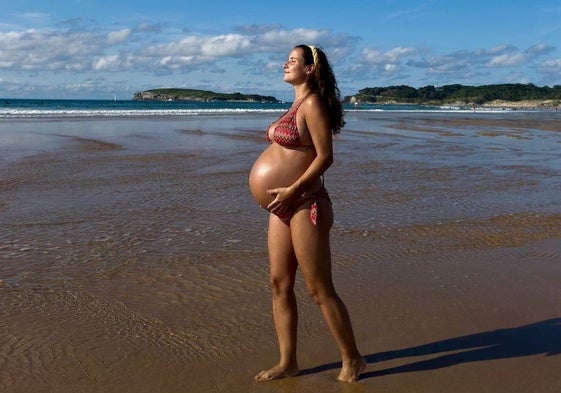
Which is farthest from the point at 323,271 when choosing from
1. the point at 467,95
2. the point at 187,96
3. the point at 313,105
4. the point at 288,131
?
the point at 467,95

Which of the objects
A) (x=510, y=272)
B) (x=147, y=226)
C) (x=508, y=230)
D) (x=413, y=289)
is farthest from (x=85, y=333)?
(x=508, y=230)

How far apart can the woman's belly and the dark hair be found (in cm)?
31

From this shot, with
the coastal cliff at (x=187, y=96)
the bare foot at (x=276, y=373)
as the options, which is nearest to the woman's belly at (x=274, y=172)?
the bare foot at (x=276, y=373)

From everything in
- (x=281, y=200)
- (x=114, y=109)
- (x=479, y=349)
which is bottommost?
(x=479, y=349)

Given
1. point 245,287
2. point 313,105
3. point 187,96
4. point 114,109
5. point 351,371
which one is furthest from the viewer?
point 187,96

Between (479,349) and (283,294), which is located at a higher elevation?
(283,294)

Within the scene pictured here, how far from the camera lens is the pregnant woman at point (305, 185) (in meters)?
3.35

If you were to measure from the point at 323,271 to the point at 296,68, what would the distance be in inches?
46.4

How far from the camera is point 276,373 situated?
11.7 feet

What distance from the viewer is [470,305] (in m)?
4.78

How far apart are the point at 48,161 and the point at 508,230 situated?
10180 mm

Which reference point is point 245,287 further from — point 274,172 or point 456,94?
point 456,94

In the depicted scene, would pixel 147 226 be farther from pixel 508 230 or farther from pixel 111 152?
pixel 111 152

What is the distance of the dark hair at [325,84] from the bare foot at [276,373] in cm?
145
